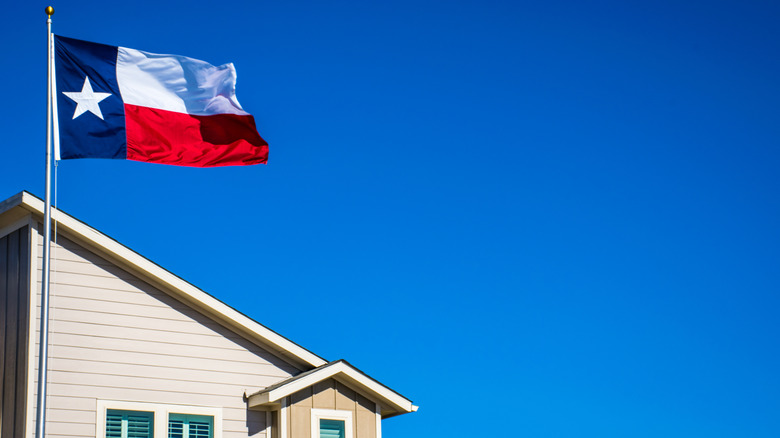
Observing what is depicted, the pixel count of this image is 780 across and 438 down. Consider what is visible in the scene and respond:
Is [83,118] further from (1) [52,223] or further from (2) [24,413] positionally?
(2) [24,413]

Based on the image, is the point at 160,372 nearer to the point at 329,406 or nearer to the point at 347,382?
the point at 329,406

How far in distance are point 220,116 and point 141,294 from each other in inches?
127

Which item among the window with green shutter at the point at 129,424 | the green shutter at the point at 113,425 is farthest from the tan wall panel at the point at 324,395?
the green shutter at the point at 113,425

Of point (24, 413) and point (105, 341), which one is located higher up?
point (105, 341)

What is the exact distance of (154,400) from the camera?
14141 millimetres

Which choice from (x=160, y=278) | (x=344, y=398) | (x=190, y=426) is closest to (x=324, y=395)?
(x=344, y=398)

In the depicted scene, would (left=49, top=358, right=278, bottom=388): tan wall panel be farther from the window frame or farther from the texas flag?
the texas flag

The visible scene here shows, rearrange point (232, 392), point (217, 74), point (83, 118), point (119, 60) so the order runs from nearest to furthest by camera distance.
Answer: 1. point (83, 118)
2. point (119, 60)
3. point (217, 74)
4. point (232, 392)

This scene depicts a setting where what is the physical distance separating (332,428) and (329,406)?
14.1 inches

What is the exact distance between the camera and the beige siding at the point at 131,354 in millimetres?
13602

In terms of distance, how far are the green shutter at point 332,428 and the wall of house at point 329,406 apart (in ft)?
0.67

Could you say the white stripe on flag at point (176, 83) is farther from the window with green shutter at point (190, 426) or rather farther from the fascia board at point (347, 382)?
the window with green shutter at point (190, 426)

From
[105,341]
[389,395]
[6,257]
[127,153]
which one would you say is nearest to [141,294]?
[105,341]

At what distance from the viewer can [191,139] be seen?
13.1 m
